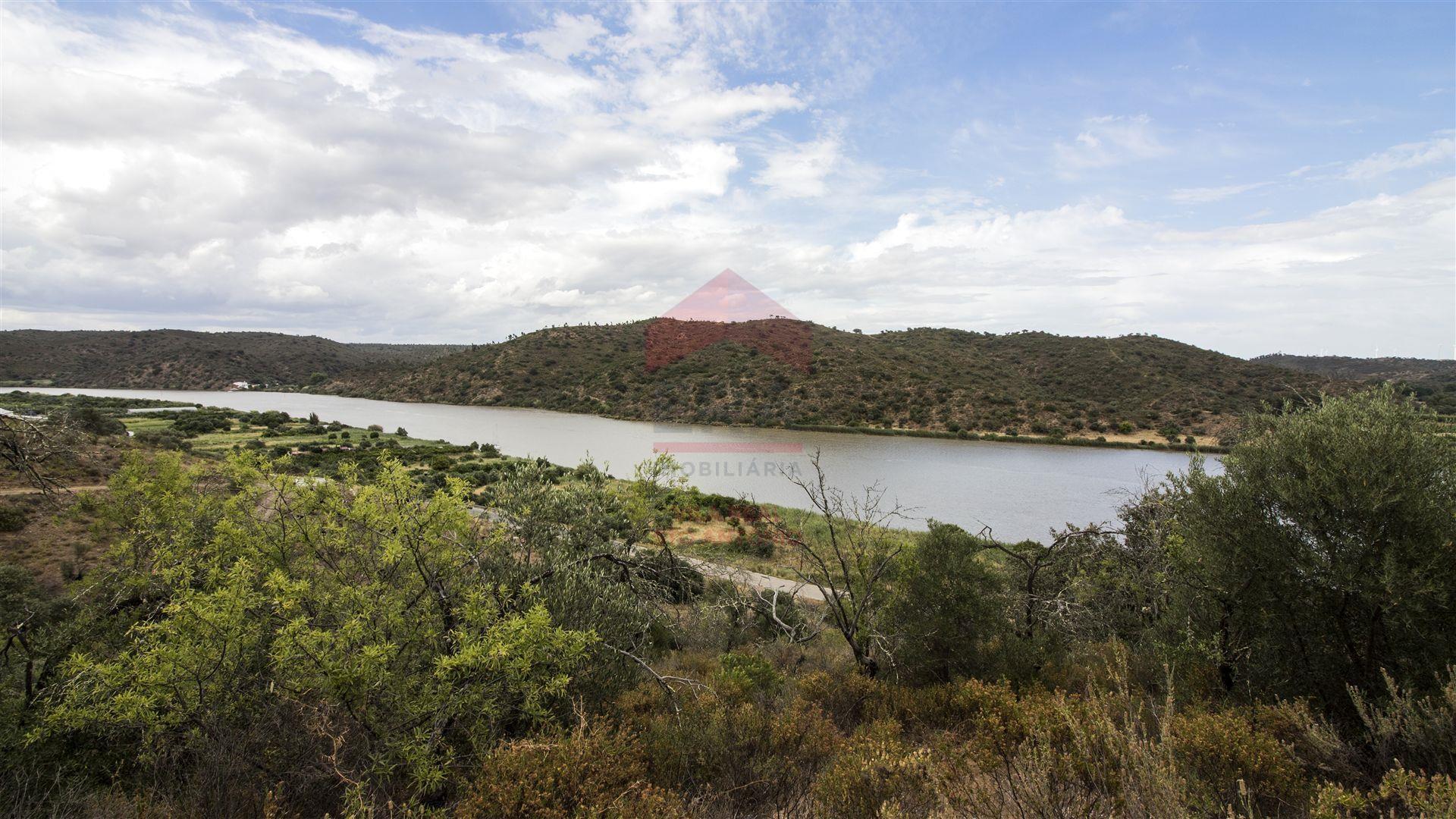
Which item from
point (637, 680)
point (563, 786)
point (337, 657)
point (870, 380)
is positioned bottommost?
point (637, 680)

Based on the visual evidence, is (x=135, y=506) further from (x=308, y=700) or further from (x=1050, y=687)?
(x=1050, y=687)

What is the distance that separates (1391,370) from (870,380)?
6035 centimetres

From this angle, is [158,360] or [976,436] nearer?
[976,436]

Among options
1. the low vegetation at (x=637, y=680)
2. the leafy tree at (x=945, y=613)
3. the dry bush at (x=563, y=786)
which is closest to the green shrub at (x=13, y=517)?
the low vegetation at (x=637, y=680)

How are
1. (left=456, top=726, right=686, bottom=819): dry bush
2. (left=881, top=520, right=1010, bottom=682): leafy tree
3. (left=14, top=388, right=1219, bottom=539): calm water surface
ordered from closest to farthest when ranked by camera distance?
(left=456, top=726, right=686, bottom=819): dry bush < (left=881, top=520, right=1010, bottom=682): leafy tree < (left=14, top=388, right=1219, bottom=539): calm water surface

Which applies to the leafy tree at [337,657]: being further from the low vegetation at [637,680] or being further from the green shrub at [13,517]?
the green shrub at [13,517]

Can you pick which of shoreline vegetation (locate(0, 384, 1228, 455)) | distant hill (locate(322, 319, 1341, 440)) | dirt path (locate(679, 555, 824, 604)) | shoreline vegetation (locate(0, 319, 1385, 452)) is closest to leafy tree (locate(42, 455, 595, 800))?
dirt path (locate(679, 555, 824, 604))

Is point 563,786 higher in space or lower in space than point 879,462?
higher

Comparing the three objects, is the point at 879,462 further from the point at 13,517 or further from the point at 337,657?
the point at 13,517

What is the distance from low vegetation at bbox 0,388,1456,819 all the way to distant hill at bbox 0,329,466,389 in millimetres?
87789

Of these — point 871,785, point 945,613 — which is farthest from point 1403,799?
point 945,613

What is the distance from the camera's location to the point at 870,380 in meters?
49.2

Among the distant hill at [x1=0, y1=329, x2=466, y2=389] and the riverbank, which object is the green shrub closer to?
the riverbank

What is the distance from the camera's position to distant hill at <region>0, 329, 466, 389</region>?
70.9 metres
